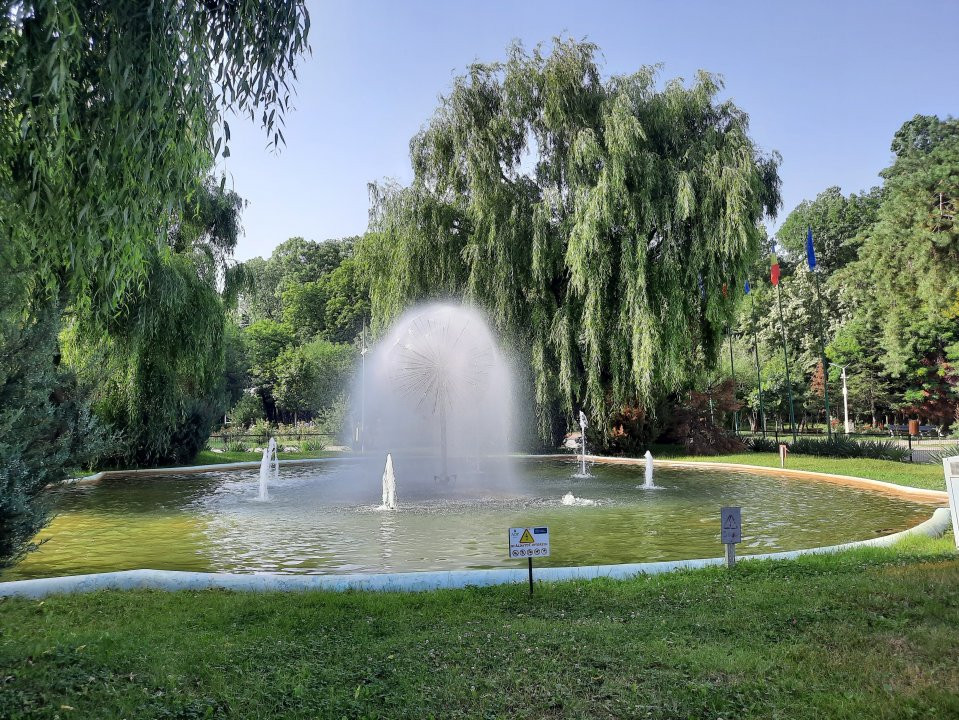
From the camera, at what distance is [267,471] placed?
66.6 feet

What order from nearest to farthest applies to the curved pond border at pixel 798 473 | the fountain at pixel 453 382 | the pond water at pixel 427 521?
the pond water at pixel 427 521, the curved pond border at pixel 798 473, the fountain at pixel 453 382

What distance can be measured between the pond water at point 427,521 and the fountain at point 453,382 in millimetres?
3297

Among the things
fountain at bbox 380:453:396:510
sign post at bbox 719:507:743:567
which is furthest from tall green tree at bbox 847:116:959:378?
sign post at bbox 719:507:743:567

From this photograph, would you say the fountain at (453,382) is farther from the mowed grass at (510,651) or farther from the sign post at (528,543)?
the mowed grass at (510,651)

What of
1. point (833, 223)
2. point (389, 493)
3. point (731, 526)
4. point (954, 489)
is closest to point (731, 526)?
point (731, 526)

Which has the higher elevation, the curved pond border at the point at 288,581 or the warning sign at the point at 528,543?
the warning sign at the point at 528,543

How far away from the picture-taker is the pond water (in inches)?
356

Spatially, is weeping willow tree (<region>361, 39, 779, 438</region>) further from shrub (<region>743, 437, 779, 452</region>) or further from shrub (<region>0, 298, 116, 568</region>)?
shrub (<region>0, 298, 116, 568</region>)

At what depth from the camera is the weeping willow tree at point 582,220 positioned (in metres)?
22.6

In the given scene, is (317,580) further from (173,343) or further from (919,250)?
(919,250)

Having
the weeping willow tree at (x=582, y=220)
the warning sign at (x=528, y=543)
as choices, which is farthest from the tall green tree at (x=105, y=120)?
the weeping willow tree at (x=582, y=220)

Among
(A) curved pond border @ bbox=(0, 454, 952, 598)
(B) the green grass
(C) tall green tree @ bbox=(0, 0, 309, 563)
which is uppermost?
(C) tall green tree @ bbox=(0, 0, 309, 563)

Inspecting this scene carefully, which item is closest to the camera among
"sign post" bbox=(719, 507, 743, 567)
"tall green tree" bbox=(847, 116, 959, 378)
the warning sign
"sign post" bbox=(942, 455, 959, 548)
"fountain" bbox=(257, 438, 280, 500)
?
the warning sign

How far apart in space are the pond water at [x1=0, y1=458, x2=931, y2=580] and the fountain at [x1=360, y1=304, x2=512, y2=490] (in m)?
3.30
